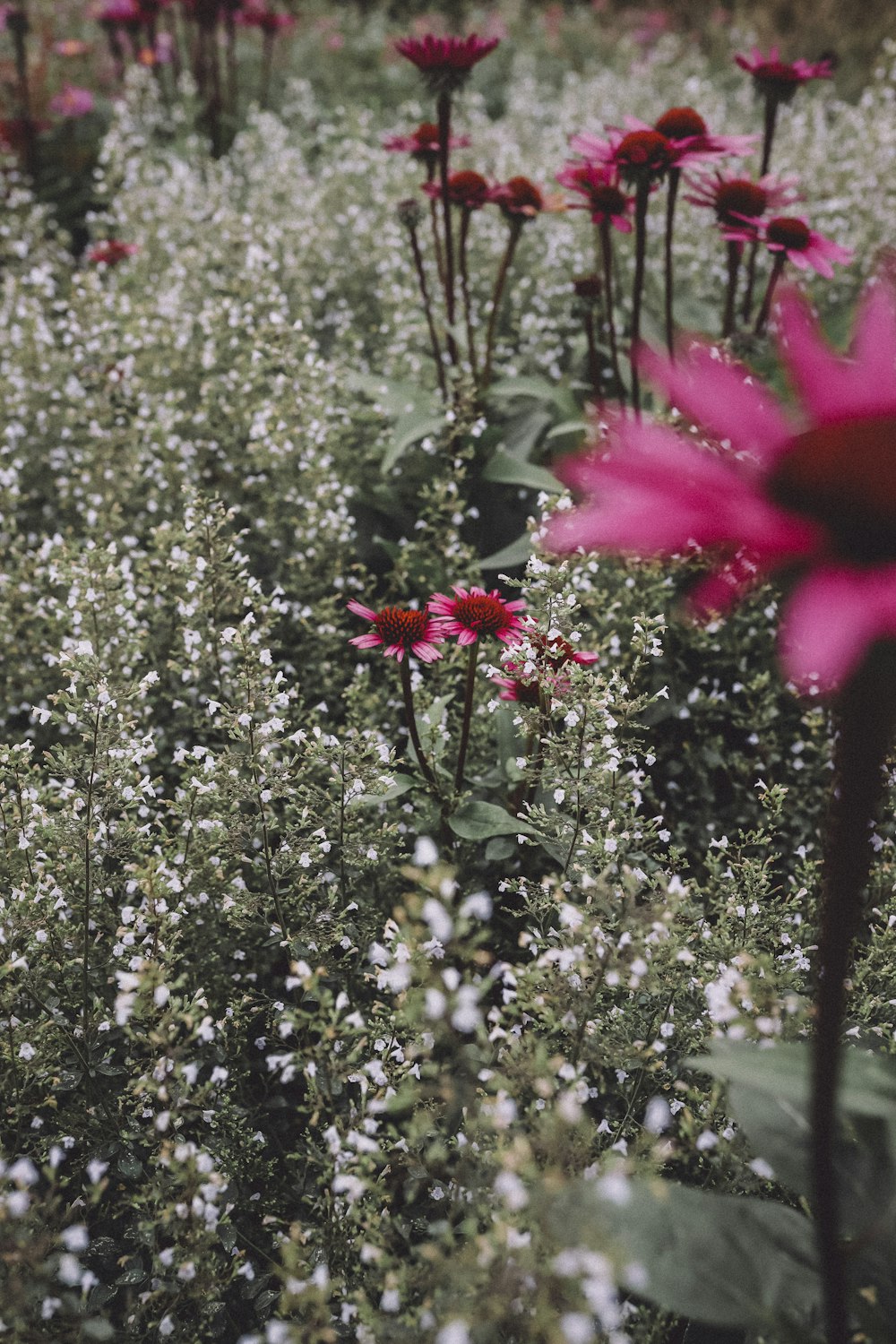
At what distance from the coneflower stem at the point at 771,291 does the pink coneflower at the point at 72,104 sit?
358cm

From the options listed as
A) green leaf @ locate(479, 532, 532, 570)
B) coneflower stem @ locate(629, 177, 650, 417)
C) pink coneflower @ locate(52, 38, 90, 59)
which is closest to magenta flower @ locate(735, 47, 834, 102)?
coneflower stem @ locate(629, 177, 650, 417)

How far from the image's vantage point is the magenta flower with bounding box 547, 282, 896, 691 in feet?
1.72

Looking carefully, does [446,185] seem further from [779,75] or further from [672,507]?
[672,507]

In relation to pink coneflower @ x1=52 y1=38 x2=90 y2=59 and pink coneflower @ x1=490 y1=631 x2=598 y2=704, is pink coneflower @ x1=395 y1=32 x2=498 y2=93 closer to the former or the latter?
pink coneflower @ x1=490 y1=631 x2=598 y2=704

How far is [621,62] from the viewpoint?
6.15m

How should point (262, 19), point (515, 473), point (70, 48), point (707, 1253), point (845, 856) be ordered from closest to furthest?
point (845, 856) < point (707, 1253) < point (515, 473) < point (262, 19) < point (70, 48)

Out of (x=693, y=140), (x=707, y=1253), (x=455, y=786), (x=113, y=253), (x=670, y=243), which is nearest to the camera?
(x=707, y=1253)


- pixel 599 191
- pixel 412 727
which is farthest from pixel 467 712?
pixel 599 191

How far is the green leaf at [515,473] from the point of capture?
86.2 inches

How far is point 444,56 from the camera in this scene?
1960 mm

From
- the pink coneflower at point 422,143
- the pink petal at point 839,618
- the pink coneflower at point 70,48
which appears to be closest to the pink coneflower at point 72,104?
the pink coneflower at point 70,48

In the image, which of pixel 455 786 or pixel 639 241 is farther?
pixel 639 241

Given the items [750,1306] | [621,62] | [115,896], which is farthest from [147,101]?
[750,1306]

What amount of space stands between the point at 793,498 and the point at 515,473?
1672 mm
